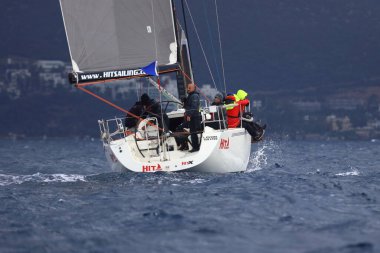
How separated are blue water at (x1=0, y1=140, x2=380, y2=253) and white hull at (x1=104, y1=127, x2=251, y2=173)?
283 millimetres

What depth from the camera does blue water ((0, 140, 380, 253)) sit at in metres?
12.6

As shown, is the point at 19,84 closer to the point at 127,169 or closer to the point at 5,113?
the point at 5,113

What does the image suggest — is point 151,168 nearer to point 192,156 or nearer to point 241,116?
point 192,156

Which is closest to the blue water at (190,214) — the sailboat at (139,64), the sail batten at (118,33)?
the sailboat at (139,64)

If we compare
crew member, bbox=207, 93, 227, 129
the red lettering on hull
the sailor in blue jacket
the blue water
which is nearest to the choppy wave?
the blue water

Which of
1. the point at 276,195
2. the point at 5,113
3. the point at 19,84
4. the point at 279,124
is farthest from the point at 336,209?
the point at 19,84

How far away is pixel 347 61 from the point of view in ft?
648

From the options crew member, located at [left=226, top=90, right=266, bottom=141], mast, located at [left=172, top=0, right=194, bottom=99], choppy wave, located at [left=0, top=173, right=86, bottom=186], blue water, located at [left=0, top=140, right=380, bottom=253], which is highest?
mast, located at [left=172, top=0, right=194, bottom=99]

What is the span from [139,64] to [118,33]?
2.83 ft

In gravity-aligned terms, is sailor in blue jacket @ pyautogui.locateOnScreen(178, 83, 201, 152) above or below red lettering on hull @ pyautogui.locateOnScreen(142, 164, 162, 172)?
above

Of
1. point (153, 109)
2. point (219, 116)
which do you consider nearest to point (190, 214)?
point (219, 116)

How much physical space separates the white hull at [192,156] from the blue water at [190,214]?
0.28 meters

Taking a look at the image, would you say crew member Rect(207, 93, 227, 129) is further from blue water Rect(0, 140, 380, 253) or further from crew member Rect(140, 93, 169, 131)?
blue water Rect(0, 140, 380, 253)

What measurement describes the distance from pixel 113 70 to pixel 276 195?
5693 millimetres
